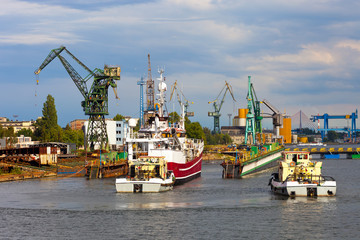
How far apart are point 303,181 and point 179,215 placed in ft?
55.3

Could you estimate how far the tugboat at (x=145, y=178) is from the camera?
227ft

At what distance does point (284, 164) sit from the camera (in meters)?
65.2

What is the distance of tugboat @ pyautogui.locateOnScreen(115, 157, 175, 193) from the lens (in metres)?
69.2

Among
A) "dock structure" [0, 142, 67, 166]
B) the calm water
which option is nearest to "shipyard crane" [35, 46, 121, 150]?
"dock structure" [0, 142, 67, 166]

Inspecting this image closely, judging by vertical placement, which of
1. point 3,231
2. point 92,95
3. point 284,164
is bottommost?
point 3,231

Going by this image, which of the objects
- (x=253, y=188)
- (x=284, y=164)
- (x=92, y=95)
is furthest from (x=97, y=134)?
(x=284, y=164)

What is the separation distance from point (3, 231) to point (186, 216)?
16921 mm

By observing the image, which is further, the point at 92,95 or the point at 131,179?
the point at 92,95

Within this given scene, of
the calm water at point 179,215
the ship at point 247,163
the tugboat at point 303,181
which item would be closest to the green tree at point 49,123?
the ship at point 247,163

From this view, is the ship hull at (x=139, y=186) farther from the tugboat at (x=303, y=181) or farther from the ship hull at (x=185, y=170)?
the tugboat at (x=303, y=181)

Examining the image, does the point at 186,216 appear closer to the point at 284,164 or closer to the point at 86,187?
the point at 284,164

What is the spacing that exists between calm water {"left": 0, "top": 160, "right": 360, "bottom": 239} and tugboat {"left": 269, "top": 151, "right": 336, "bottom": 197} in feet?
3.95

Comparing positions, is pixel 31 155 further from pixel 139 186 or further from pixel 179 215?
pixel 179 215

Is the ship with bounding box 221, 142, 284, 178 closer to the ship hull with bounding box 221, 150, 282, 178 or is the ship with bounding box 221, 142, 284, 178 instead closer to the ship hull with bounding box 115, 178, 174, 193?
the ship hull with bounding box 221, 150, 282, 178
